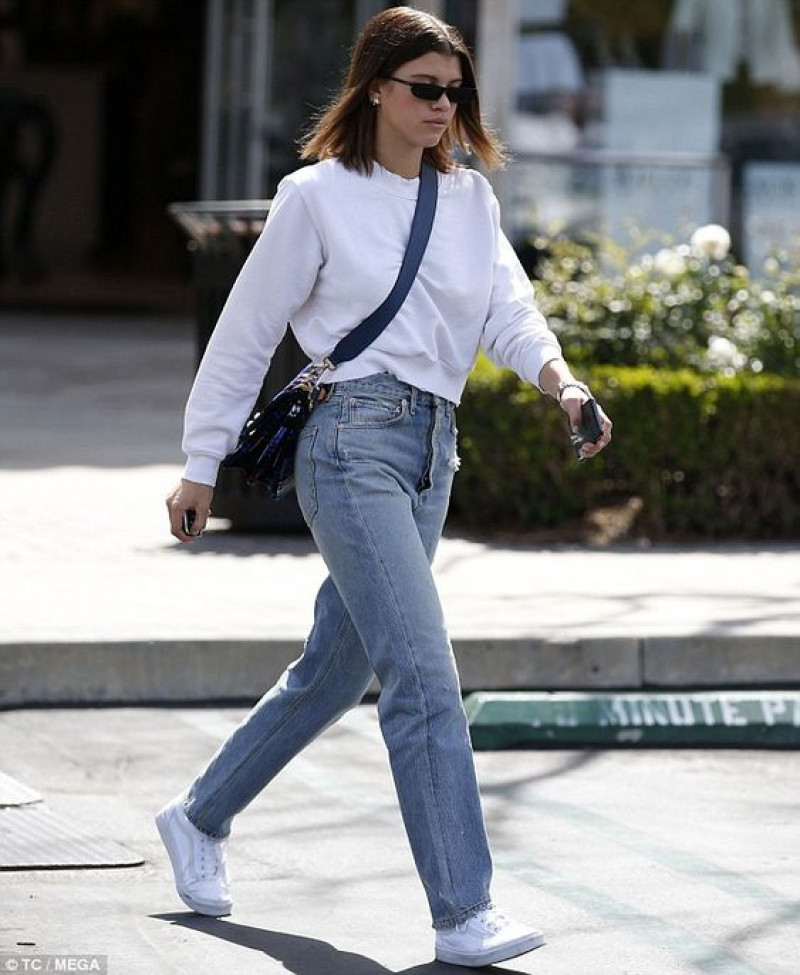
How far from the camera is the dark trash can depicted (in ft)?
28.7

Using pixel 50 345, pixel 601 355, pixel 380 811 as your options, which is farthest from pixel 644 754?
pixel 50 345

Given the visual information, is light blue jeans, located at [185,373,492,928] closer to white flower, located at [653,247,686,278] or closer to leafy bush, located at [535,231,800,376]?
leafy bush, located at [535,231,800,376]

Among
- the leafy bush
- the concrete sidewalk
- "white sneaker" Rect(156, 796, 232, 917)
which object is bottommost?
the concrete sidewalk

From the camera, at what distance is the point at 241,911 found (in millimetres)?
4660

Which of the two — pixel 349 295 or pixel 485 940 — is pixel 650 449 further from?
pixel 485 940

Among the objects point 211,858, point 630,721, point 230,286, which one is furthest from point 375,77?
point 230,286

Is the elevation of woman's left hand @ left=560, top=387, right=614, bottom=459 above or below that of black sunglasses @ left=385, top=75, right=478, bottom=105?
below

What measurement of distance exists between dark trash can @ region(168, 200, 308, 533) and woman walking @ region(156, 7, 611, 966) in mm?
4194

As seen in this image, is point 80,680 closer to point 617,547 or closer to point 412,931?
point 412,931

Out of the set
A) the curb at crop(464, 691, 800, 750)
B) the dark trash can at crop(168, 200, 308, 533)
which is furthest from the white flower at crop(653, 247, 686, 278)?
the curb at crop(464, 691, 800, 750)

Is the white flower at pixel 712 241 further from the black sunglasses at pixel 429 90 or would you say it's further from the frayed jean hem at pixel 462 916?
the frayed jean hem at pixel 462 916

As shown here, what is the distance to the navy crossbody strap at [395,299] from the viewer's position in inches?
171

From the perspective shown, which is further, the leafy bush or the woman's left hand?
the leafy bush

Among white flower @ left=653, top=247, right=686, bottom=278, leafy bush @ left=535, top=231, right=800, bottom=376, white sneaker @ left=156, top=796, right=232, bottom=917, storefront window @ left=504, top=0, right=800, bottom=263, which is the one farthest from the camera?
storefront window @ left=504, top=0, right=800, bottom=263
